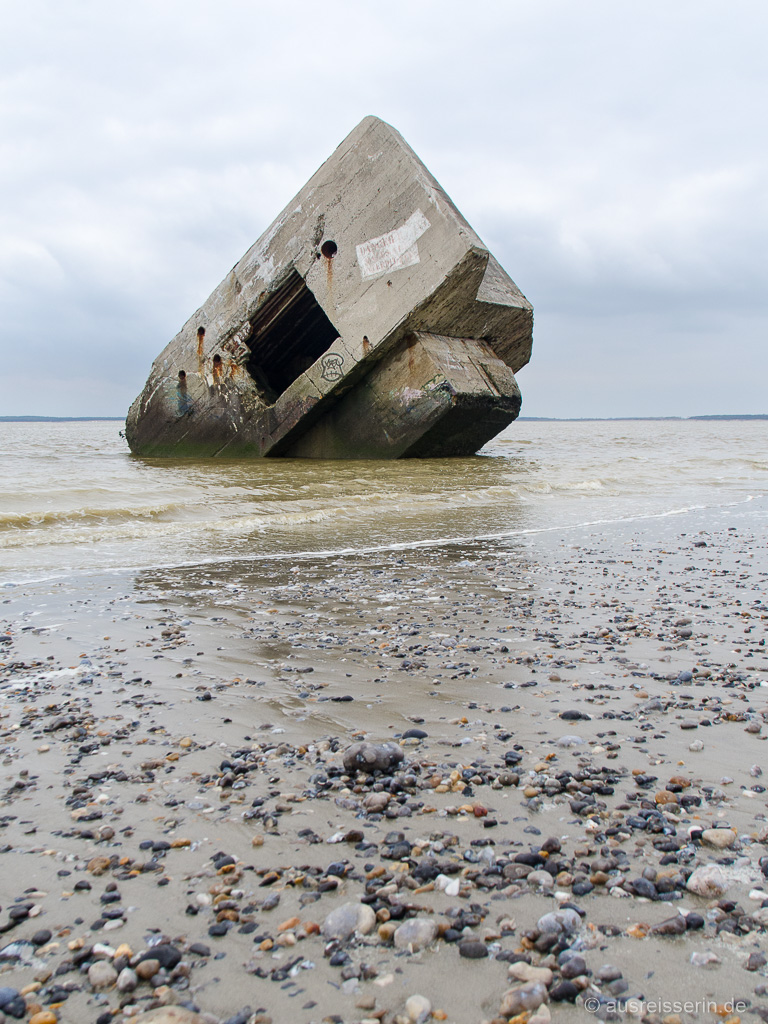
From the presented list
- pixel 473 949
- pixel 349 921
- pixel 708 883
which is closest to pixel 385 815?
pixel 349 921

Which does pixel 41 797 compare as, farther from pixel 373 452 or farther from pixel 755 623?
pixel 373 452

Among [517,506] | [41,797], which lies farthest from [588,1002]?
[517,506]

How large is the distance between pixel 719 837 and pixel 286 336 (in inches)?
456

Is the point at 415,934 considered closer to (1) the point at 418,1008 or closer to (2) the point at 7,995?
(1) the point at 418,1008

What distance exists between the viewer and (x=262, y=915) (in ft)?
4.82

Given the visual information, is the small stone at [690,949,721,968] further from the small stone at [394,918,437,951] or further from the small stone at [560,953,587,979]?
the small stone at [394,918,437,951]

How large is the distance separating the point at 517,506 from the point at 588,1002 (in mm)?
7694

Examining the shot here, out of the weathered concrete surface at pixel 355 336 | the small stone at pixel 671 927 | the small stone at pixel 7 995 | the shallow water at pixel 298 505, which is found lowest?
the small stone at pixel 7 995

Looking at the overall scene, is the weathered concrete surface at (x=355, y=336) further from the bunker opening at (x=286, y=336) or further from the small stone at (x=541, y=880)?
the small stone at (x=541, y=880)

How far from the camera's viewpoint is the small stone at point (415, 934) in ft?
4.48

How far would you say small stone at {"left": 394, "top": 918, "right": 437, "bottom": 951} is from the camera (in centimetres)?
137

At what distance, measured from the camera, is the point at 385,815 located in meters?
1.82

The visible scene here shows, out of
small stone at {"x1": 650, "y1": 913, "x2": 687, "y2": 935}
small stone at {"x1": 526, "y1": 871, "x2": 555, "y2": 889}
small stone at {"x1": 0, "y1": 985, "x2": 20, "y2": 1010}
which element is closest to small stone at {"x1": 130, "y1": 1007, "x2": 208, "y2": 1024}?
small stone at {"x1": 0, "y1": 985, "x2": 20, "y2": 1010}

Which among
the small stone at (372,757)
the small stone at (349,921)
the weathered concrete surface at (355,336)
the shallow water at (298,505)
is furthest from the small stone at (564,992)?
the weathered concrete surface at (355,336)
